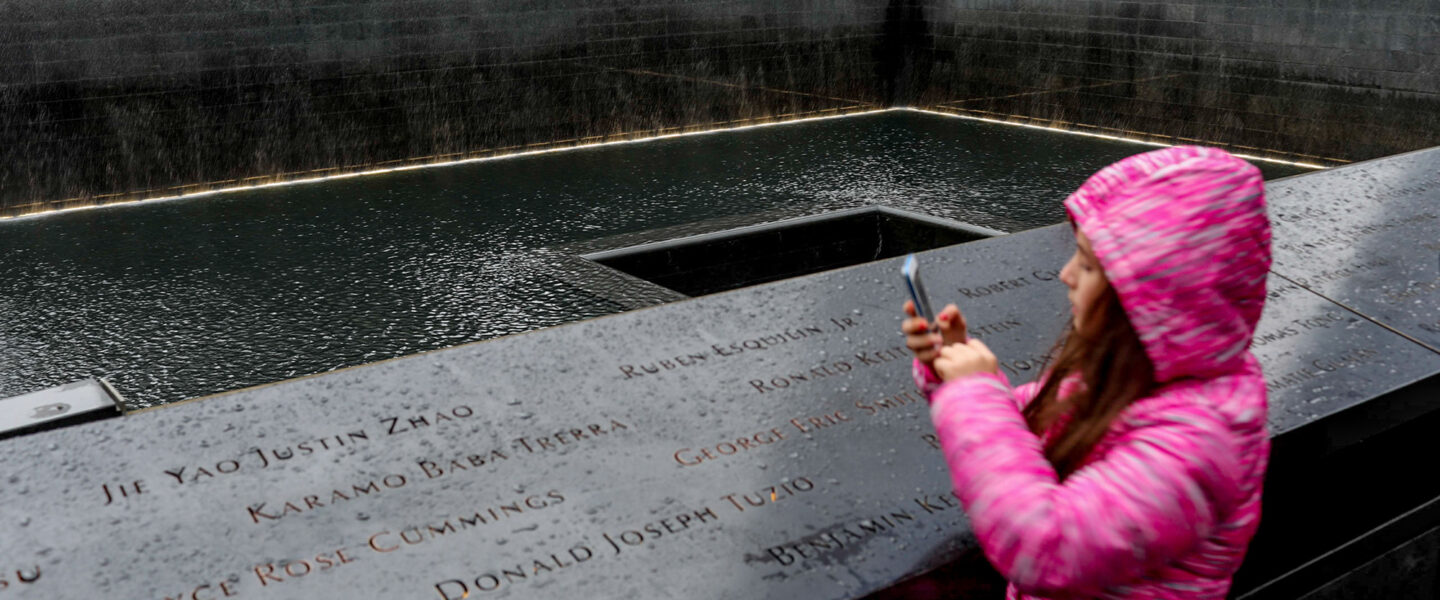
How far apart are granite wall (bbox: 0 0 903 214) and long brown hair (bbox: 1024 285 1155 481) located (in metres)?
6.30

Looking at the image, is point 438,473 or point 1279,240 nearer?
point 438,473

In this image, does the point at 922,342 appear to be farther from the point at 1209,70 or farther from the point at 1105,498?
the point at 1209,70

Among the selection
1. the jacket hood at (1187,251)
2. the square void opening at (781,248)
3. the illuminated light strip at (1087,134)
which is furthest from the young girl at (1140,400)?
the illuminated light strip at (1087,134)

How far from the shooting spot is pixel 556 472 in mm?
1489

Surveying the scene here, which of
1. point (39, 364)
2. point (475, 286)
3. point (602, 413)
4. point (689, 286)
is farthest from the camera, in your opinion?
point (689, 286)

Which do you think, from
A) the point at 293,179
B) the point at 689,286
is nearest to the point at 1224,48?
the point at 689,286

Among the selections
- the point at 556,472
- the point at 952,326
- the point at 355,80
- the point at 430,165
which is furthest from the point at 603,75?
the point at 952,326

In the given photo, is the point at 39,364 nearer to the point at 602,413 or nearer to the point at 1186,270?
the point at 602,413

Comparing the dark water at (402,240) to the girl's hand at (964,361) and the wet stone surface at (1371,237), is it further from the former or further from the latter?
the girl's hand at (964,361)

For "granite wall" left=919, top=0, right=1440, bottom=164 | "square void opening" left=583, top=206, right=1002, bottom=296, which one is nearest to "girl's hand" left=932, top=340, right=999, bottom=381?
"square void opening" left=583, top=206, right=1002, bottom=296

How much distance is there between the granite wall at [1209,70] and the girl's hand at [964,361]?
629 centimetres

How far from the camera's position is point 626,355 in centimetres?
186

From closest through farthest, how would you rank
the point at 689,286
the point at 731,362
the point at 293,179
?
the point at 731,362
the point at 689,286
the point at 293,179

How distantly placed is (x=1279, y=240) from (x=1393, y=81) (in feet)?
15.7
